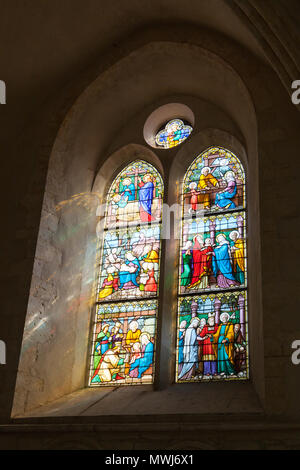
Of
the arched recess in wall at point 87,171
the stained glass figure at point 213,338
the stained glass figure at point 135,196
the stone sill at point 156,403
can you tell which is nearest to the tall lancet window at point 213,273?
the stained glass figure at point 213,338

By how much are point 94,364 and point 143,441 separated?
173cm

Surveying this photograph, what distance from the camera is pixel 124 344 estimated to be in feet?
21.9

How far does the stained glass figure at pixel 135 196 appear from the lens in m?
7.50

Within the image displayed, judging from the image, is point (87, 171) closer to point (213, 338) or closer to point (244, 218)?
point (244, 218)

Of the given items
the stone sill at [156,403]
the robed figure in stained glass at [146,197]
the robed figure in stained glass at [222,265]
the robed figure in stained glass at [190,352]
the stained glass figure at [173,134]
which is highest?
the stained glass figure at [173,134]

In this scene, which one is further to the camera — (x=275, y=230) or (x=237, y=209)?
(x=237, y=209)

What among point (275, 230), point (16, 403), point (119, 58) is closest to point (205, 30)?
point (119, 58)

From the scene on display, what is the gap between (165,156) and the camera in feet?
24.8

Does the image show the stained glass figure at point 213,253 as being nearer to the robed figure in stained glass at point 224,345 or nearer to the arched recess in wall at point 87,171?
the arched recess in wall at point 87,171

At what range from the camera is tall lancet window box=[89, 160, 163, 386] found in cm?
658

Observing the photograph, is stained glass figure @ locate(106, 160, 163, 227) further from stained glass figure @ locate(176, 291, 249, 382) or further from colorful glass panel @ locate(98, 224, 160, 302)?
stained glass figure @ locate(176, 291, 249, 382)

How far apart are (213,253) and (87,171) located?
2028 millimetres

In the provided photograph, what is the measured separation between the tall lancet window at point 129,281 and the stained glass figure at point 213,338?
358 mm

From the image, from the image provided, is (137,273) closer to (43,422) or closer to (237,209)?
(237,209)
